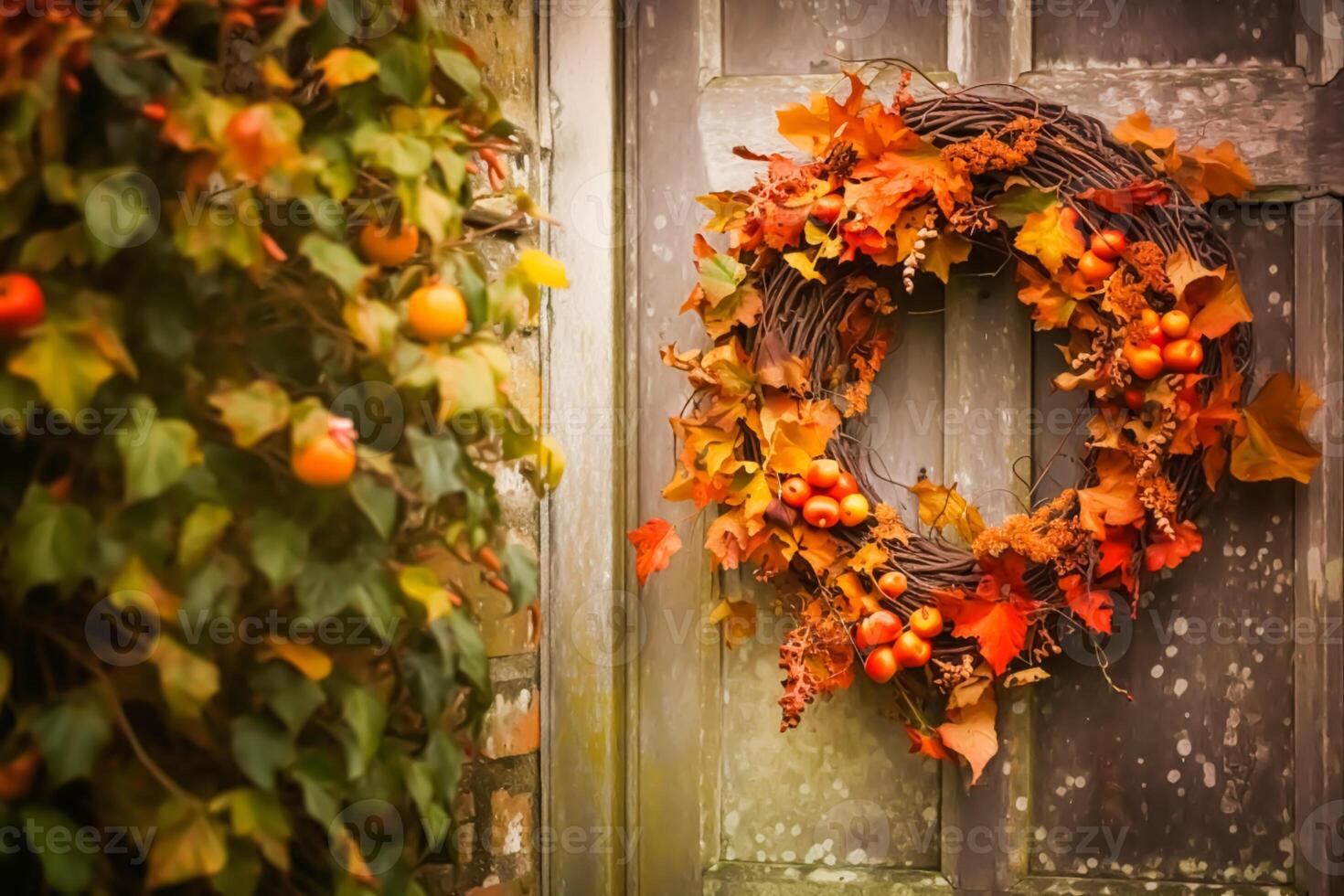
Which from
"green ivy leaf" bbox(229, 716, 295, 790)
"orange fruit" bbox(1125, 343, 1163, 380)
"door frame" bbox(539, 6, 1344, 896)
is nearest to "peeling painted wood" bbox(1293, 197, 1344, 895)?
"door frame" bbox(539, 6, 1344, 896)

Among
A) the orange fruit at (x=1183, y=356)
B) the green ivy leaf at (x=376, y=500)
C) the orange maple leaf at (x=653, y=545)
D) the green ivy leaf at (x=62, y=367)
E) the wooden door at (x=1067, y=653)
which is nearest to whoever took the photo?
the green ivy leaf at (x=62, y=367)

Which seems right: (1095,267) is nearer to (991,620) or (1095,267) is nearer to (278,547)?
(991,620)

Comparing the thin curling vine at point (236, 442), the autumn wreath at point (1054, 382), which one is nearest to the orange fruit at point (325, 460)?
the thin curling vine at point (236, 442)

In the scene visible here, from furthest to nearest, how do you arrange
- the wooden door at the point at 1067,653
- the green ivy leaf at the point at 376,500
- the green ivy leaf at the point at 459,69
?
the wooden door at the point at 1067,653 < the green ivy leaf at the point at 459,69 < the green ivy leaf at the point at 376,500

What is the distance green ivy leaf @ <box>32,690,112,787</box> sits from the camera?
908mm

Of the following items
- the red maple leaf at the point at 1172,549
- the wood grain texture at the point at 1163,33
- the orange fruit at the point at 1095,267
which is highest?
the wood grain texture at the point at 1163,33

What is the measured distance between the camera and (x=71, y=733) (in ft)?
3.01

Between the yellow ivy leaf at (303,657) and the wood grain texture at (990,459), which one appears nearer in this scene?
the yellow ivy leaf at (303,657)

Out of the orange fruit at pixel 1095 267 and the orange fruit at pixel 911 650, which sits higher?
the orange fruit at pixel 1095 267

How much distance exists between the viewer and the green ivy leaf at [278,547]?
965mm

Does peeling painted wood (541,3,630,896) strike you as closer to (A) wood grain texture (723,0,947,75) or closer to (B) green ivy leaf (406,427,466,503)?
(A) wood grain texture (723,0,947,75)

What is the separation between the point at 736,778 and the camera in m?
1.79

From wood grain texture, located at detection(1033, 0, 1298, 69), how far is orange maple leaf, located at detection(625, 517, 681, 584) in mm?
1073

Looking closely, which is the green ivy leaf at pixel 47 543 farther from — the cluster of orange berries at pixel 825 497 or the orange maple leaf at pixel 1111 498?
the orange maple leaf at pixel 1111 498
